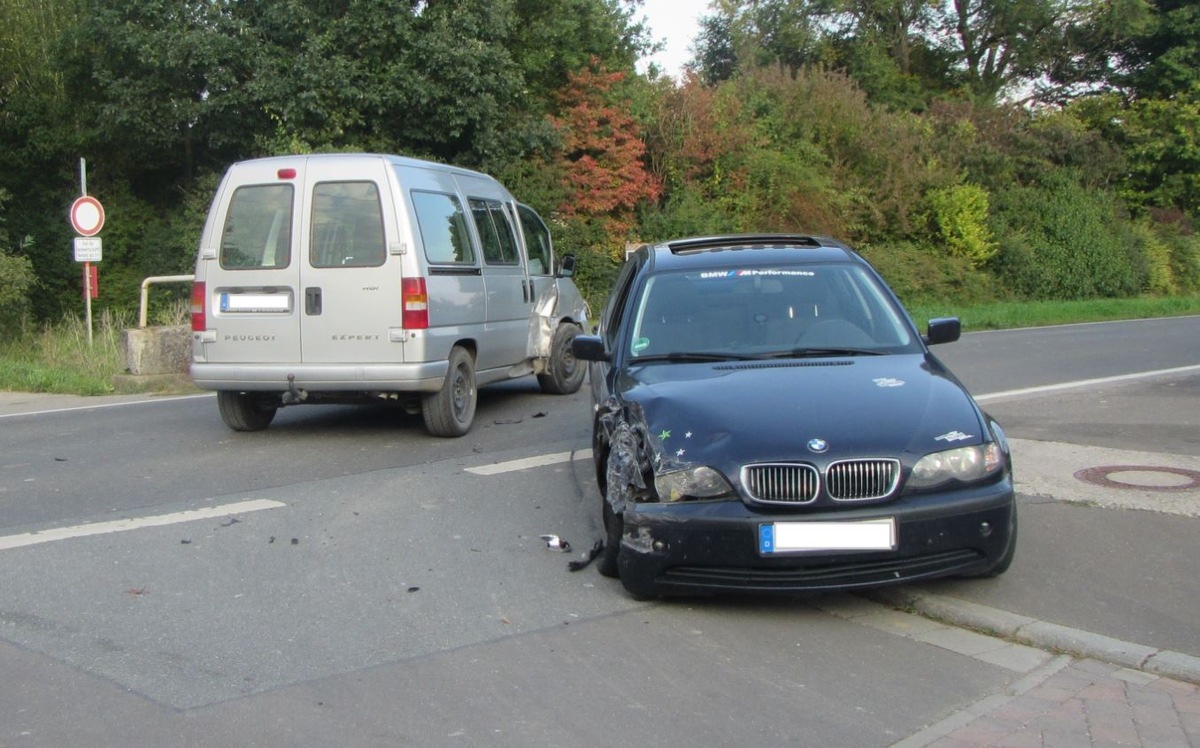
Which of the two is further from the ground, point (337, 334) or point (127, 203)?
point (127, 203)

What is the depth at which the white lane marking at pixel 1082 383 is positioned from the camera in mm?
12867

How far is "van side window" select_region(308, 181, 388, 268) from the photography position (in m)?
9.75

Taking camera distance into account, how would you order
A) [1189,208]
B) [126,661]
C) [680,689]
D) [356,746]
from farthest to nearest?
[1189,208], [126,661], [680,689], [356,746]

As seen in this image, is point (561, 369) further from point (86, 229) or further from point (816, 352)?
point (86, 229)

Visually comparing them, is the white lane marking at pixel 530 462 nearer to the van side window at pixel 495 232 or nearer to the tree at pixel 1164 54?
the van side window at pixel 495 232

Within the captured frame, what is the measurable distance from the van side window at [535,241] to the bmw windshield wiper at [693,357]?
5758 millimetres

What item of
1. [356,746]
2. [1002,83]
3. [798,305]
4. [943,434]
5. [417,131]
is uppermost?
[1002,83]

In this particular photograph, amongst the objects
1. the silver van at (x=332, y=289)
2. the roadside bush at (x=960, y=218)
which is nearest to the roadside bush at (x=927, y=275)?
the roadside bush at (x=960, y=218)

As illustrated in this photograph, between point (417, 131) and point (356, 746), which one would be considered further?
point (417, 131)

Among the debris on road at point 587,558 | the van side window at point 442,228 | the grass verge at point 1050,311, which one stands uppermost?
the van side window at point 442,228

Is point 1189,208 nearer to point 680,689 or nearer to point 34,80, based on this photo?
point 34,80

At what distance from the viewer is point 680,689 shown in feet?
15.1

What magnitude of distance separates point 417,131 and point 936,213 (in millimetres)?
15175

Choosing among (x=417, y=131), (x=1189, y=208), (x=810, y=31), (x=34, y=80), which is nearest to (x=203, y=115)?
(x=417, y=131)
